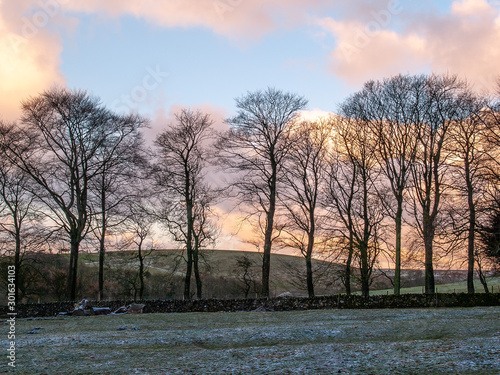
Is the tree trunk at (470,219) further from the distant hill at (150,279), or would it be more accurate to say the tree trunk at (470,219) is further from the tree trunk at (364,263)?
the distant hill at (150,279)

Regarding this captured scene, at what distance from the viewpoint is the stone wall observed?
27234 millimetres

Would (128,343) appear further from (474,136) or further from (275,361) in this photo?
(474,136)

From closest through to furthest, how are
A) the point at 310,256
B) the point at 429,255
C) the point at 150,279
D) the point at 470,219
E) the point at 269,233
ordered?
the point at 470,219, the point at 429,255, the point at 269,233, the point at 310,256, the point at 150,279

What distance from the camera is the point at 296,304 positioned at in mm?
27922

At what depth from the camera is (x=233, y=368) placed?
916cm

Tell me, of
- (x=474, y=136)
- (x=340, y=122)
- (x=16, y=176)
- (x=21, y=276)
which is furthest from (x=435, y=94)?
(x=21, y=276)

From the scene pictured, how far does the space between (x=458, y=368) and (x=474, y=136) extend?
2531cm

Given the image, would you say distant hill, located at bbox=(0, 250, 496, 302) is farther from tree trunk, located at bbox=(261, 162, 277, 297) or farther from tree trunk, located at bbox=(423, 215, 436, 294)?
tree trunk, located at bbox=(423, 215, 436, 294)

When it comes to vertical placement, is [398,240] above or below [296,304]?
above

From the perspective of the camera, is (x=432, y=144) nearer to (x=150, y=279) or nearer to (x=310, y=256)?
(x=310, y=256)

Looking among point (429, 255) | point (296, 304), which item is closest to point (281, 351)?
point (296, 304)

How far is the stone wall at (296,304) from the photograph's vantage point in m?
27.2

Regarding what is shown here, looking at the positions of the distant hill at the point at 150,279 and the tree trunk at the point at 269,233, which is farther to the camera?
the distant hill at the point at 150,279

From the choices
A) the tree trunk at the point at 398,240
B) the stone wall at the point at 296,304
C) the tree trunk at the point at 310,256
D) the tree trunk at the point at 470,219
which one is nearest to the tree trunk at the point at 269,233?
the tree trunk at the point at 310,256
